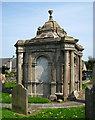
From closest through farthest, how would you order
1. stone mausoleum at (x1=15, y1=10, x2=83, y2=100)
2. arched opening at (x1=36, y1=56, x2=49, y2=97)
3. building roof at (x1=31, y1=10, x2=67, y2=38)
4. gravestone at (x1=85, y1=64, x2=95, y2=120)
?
gravestone at (x1=85, y1=64, x2=95, y2=120) < stone mausoleum at (x1=15, y1=10, x2=83, y2=100) < arched opening at (x1=36, y1=56, x2=49, y2=97) < building roof at (x1=31, y1=10, x2=67, y2=38)

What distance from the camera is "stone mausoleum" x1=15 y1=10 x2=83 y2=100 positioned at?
12.1 m

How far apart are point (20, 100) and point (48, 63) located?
516cm

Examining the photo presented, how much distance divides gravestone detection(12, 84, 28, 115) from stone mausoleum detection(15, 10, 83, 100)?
168 inches

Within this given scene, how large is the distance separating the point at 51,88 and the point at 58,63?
85.9 inches

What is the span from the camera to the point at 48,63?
510 inches

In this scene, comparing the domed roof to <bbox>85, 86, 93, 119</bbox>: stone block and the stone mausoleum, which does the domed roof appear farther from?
<bbox>85, 86, 93, 119</bbox>: stone block

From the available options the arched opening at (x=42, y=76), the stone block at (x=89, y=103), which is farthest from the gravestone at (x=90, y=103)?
the arched opening at (x=42, y=76)

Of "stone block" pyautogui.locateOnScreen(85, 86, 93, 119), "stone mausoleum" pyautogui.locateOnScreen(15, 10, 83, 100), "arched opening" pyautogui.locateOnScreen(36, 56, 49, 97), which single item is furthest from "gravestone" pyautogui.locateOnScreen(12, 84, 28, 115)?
"arched opening" pyautogui.locateOnScreen(36, 56, 49, 97)

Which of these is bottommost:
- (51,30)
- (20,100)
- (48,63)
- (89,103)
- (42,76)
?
(20,100)

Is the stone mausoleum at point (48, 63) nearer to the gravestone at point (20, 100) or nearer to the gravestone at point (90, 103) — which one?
the gravestone at point (20, 100)

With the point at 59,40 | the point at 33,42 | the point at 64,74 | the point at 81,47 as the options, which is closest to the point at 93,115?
the point at 64,74

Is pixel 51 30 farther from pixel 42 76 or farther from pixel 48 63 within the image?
pixel 42 76

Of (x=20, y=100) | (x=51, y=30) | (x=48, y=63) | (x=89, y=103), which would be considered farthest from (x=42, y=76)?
(x=89, y=103)

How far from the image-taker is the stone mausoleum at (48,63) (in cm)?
1215
